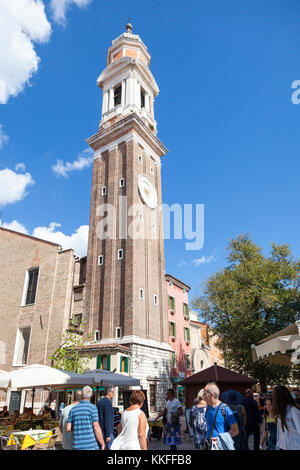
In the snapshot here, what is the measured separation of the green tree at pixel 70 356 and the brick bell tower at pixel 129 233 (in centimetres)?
195

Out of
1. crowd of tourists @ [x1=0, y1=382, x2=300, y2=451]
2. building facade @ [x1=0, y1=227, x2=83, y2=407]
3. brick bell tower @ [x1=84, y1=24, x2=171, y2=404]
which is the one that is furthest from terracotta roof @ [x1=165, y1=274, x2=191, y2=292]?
crowd of tourists @ [x1=0, y1=382, x2=300, y2=451]

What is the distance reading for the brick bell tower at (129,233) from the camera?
25719 millimetres

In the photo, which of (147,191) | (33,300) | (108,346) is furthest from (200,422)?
(147,191)

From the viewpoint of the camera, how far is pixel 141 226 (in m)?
29.7

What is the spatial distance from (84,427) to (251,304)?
67.6ft

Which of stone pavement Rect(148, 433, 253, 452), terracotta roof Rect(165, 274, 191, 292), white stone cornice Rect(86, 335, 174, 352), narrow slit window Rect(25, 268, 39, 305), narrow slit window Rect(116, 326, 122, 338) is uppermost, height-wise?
terracotta roof Rect(165, 274, 191, 292)

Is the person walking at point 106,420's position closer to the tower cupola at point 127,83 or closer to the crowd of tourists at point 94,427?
the crowd of tourists at point 94,427

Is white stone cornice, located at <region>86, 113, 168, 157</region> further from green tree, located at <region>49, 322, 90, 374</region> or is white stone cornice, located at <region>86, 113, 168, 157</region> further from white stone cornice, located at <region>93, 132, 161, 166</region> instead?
green tree, located at <region>49, 322, 90, 374</region>

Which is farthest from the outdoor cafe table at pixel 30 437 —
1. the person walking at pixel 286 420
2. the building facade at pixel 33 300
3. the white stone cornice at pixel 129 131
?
the white stone cornice at pixel 129 131

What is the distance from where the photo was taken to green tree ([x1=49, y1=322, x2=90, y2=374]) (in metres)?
21.8

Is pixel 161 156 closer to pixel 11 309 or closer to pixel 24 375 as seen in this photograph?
pixel 11 309

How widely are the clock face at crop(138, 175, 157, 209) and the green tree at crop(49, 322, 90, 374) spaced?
14.0 m

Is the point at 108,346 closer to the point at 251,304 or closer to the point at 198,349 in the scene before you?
the point at 251,304
